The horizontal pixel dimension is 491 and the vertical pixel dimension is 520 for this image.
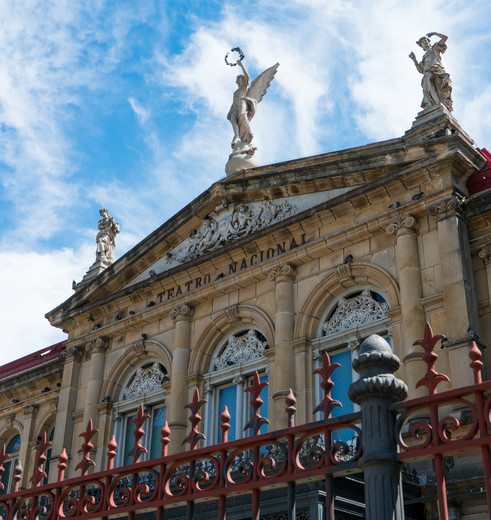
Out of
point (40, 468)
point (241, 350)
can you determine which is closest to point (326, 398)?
point (40, 468)

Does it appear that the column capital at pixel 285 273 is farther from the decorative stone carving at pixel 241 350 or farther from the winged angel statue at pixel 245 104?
the winged angel statue at pixel 245 104

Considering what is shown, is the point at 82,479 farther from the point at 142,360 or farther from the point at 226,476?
the point at 142,360

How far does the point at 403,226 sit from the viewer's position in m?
15.3

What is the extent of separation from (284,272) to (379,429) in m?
10.9

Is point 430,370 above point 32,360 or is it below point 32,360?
below

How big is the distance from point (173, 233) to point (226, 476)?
13583 mm

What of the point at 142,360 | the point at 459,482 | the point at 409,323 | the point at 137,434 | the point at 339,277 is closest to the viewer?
the point at 137,434

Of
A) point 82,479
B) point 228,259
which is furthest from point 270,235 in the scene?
point 82,479

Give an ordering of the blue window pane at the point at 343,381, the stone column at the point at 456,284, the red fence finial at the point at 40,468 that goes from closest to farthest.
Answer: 1. the red fence finial at the point at 40,468
2. the stone column at the point at 456,284
3. the blue window pane at the point at 343,381

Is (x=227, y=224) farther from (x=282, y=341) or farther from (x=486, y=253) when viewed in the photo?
(x=486, y=253)

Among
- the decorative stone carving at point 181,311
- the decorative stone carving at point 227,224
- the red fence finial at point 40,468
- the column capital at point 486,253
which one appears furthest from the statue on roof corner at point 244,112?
the red fence finial at point 40,468

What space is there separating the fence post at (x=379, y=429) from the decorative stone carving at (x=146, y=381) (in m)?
12.6

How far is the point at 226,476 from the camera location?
6.38 m

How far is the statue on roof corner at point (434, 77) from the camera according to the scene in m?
16.4
